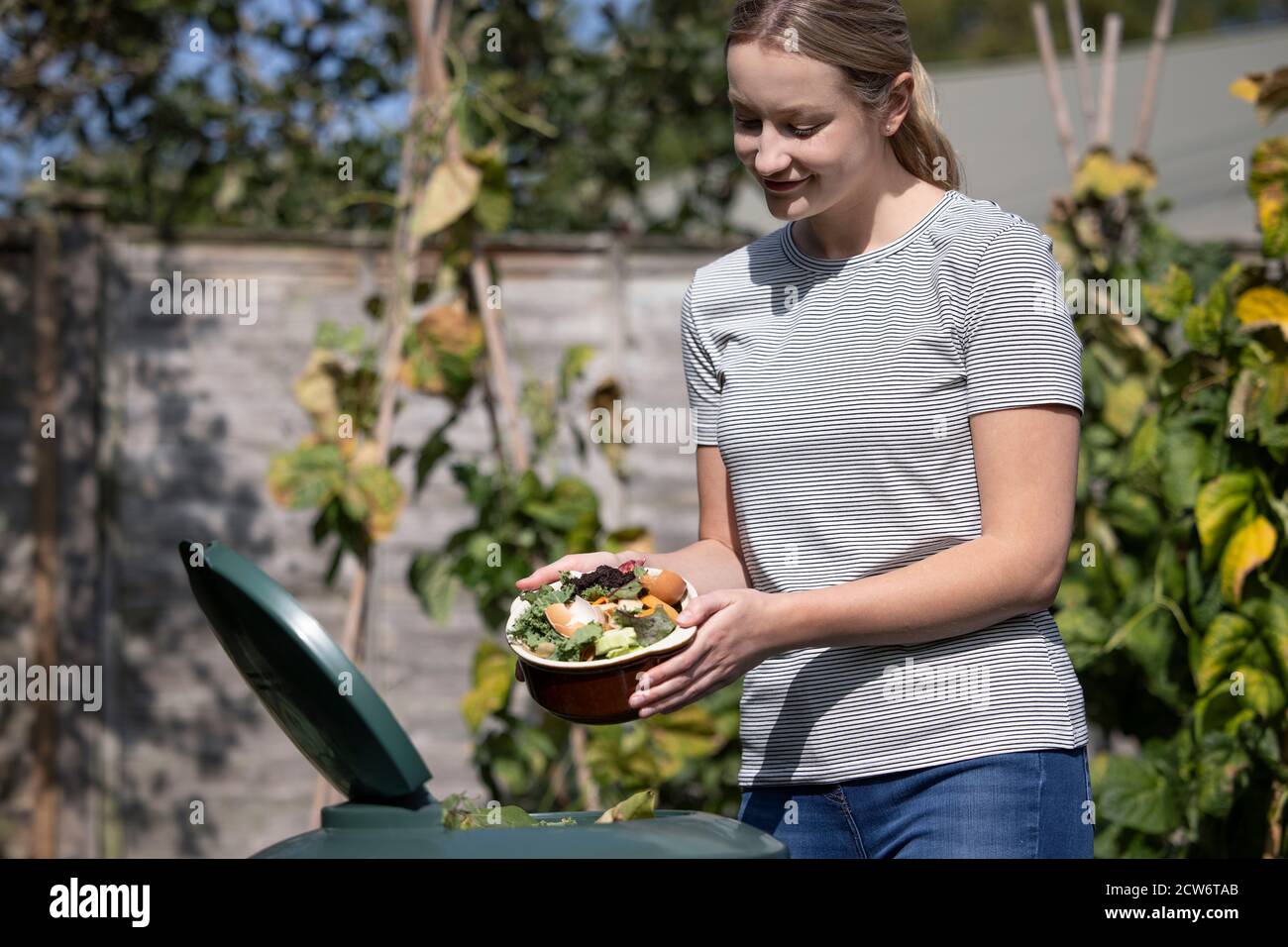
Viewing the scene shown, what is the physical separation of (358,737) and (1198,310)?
5.92ft

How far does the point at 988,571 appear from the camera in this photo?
1.27 m

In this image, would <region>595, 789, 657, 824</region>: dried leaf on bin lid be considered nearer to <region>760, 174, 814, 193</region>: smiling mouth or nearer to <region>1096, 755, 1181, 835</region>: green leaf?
<region>760, 174, 814, 193</region>: smiling mouth

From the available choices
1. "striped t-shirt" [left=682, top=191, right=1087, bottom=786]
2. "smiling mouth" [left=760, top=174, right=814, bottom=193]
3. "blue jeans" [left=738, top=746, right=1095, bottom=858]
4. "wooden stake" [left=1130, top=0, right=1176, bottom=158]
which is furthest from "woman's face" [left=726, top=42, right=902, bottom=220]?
"wooden stake" [left=1130, top=0, right=1176, bottom=158]

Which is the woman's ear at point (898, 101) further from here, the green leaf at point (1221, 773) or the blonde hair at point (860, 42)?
the green leaf at point (1221, 773)

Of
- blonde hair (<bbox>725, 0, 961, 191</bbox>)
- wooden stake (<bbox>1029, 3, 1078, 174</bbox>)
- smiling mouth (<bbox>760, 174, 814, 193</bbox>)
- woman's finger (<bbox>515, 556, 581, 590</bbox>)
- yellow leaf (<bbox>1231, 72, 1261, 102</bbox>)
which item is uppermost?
wooden stake (<bbox>1029, 3, 1078, 174</bbox>)

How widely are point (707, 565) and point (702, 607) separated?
1.01ft

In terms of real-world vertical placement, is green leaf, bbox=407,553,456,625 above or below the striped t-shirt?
below

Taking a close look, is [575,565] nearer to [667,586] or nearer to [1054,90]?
[667,586]

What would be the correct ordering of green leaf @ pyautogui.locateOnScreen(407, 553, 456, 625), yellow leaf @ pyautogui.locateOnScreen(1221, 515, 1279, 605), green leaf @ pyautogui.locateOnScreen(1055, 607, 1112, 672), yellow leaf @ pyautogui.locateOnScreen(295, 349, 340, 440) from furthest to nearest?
green leaf @ pyautogui.locateOnScreen(407, 553, 456, 625) < yellow leaf @ pyautogui.locateOnScreen(295, 349, 340, 440) < green leaf @ pyautogui.locateOnScreen(1055, 607, 1112, 672) < yellow leaf @ pyautogui.locateOnScreen(1221, 515, 1279, 605)

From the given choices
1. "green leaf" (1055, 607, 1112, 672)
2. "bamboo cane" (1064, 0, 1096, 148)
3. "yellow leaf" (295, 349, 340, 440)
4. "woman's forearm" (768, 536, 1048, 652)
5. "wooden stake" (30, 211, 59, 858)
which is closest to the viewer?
"woman's forearm" (768, 536, 1048, 652)

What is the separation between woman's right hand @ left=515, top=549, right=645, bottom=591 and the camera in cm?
137

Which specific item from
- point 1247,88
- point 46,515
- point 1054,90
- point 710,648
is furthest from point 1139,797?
point 46,515

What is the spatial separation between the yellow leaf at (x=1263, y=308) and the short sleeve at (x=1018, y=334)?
1175 millimetres
